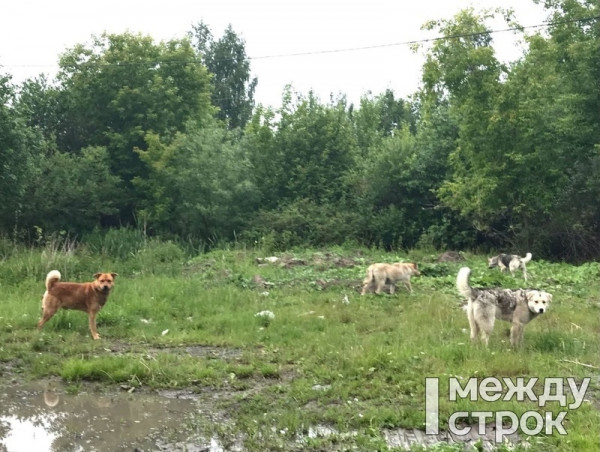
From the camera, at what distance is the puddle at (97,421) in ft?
16.7

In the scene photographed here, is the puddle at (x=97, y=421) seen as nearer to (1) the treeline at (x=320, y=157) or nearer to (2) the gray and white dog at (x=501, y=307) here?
(2) the gray and white dog at (x=501, y=307)

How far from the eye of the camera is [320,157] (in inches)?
985

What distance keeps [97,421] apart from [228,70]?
38.6 meters

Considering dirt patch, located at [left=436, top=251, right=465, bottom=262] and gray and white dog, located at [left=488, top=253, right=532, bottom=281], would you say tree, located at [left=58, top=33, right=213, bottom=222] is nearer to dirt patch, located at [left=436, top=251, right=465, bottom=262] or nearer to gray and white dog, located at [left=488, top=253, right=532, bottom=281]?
dirt patch, located at [left=436, top=251, right=465, bottom=262]

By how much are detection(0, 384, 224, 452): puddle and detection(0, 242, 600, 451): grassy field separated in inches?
12.3

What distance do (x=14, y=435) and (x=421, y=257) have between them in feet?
48.6

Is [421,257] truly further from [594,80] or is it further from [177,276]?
[177,276]

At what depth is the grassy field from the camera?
557 cm

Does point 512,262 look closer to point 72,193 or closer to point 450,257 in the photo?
point 450,257

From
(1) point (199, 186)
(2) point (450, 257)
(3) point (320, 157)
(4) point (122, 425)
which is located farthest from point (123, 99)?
(4) point (122, 425)

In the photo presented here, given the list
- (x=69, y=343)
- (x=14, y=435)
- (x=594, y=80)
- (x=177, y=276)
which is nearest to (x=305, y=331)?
(x=69, y=343)

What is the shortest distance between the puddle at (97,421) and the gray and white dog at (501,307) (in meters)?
3.63

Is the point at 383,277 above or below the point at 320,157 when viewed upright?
below

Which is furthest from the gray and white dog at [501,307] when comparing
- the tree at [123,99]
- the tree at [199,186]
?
the tree at [123,99]
